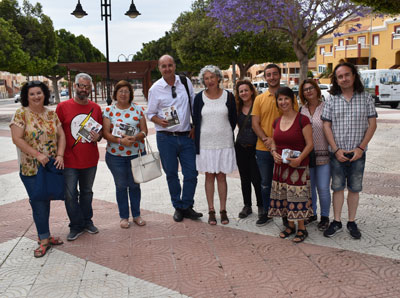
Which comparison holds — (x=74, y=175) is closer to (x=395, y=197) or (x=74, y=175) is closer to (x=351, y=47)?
(x=395, y=197)

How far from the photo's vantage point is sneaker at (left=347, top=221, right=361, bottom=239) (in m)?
3.91

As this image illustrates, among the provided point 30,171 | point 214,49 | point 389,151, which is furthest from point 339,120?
point 214,49

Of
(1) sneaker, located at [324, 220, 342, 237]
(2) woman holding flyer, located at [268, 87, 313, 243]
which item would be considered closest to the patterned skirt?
(2) woman holding flyer, located at [268, 87, 313, 243]

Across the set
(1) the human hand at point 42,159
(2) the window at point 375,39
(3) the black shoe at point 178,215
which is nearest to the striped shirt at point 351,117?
(3) the black shoe at point 178,215

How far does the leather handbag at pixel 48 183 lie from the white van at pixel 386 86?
748 inches

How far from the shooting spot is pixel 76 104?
13.0 ft

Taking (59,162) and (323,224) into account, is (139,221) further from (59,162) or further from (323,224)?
(323,224)

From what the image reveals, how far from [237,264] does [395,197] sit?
2.96 meters

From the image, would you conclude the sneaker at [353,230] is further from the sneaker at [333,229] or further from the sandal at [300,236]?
the sandal at [300,236]

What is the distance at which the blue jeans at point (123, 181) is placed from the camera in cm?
431

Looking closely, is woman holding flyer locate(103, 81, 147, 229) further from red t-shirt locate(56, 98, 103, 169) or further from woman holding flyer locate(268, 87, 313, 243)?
woman holding flyer locate(268, 87, 313, 243)

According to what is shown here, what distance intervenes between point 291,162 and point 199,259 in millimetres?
1286

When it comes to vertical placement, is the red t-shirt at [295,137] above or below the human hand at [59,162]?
above

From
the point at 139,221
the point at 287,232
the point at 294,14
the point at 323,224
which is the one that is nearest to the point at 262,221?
the point at 287,232
